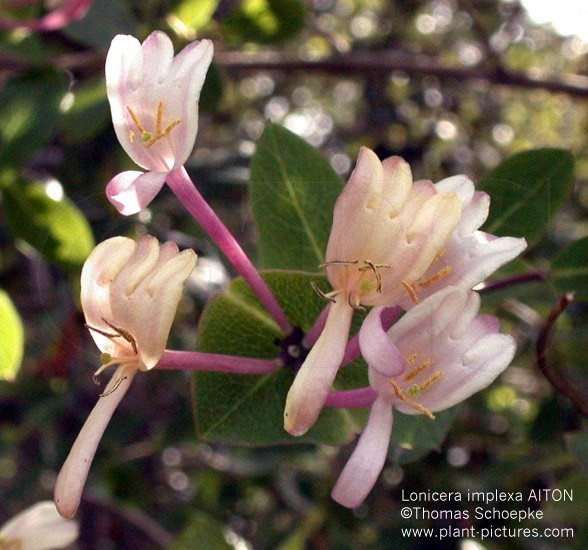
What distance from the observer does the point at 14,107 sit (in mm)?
1229

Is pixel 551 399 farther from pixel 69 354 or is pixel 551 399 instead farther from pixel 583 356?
pixel 69 354

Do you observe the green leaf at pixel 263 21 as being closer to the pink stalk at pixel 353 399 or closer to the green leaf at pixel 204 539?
the green leaf at pixel 204 539

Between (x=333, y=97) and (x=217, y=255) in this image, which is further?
(x=333, y=97)

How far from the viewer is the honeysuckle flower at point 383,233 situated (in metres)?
0.54

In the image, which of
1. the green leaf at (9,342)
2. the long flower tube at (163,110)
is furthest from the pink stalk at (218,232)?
the green leaf at (9,342)

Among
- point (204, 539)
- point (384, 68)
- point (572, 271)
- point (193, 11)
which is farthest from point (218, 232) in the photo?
point (384, 68)

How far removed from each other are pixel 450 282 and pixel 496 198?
216 mm

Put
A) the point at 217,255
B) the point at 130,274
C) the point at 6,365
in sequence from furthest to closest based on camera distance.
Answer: the point at 217,255
the point at 6,365
the point at 130,274

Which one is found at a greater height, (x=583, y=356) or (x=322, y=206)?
(x=322, y=206)

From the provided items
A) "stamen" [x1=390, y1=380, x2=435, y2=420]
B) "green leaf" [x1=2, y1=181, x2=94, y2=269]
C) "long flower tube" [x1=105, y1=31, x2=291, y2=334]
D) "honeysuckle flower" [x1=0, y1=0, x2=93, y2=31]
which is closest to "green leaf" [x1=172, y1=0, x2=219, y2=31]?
"honeysuckle flower" [x1=0, y1=0, x2=93, y2=31]

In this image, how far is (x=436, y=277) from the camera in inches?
22.1

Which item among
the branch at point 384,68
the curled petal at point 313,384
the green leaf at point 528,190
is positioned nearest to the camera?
the curled petal at point 313,384

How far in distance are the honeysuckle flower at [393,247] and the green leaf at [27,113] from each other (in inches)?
28.7

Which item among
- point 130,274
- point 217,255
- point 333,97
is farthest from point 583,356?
point 333,97
